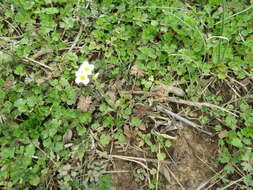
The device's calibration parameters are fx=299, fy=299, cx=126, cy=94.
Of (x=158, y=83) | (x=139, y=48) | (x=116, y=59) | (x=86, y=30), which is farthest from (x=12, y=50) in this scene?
(x=158, y=83)

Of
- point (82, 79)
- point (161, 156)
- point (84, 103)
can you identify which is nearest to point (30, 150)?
point (84, 103)

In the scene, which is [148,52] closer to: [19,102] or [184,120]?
[184,120]

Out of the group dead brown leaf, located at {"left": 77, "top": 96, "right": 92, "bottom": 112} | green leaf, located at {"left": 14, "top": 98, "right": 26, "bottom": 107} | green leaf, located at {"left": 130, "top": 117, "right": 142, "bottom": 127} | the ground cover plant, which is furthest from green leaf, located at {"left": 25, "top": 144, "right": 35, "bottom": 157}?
green leaf, located at {"left": 130, "top": 117, "right": 142, "bottom": 127}

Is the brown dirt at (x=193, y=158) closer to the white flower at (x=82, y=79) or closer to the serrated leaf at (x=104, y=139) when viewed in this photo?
the serrated leaf at (x=104, y=139)

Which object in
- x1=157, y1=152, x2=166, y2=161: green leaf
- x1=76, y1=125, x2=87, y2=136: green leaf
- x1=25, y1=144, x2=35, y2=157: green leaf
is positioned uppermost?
x1=76, y1=125, x2=87, y2=136: green leaf

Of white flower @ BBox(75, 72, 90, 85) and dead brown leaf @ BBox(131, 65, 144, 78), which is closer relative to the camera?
white flower @ BBox(75, 72, 90, 85)

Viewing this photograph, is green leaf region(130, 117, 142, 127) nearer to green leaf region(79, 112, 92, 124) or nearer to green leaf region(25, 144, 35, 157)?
green leaf region(79, 112, 92, 124)

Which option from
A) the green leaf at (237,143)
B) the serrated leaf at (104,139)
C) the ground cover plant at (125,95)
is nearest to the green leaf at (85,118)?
the ground cover plant at (125,95)

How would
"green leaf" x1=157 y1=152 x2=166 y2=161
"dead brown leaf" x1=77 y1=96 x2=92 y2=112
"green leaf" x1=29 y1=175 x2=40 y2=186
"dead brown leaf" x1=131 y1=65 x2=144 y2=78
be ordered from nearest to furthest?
"green leaf" x1=29 y1=175 x2=40 y2=186 < "green leaf" x1=157 y1=152 x2=166 y2=161 < "dead brown leaf" x1=77 y1=96 x2=92 y2=112 < "dead brown leaf" x1=131 y1=65 x2=144 y2=78
